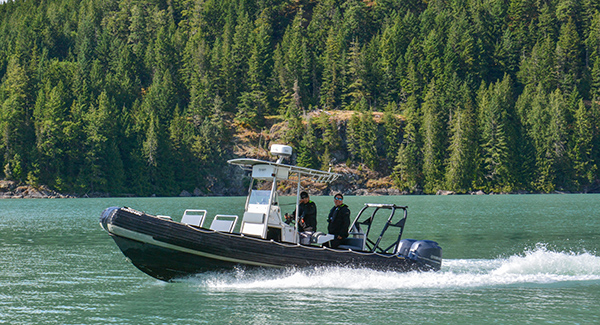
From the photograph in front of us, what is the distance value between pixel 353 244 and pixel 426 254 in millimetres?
2049

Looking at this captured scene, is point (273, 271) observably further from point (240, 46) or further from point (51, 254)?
point (240, 46)

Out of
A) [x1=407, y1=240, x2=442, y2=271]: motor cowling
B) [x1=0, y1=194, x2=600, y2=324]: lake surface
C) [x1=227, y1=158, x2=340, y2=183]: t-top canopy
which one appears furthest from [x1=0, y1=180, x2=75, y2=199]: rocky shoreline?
[x1=407, y1=240, x2=442, y2=271]: motor cowling

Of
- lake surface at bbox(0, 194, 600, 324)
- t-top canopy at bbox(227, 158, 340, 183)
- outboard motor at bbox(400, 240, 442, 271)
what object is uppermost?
t-top canopy at bbox(227, 158, 340, 183)

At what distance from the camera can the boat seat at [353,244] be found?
17442 mm

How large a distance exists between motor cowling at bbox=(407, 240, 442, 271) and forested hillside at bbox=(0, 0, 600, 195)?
85.5m

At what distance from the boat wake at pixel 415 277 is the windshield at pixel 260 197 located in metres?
1.78

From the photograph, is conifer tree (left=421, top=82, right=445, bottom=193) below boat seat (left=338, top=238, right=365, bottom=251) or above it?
above

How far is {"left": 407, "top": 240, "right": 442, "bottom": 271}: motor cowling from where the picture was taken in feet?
58.1

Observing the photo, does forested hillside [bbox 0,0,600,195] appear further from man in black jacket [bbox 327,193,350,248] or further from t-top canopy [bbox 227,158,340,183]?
man in black jacket [bbox 327,193,350,248]

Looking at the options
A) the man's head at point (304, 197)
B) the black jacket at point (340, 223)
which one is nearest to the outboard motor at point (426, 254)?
the black jacket at point (340, 223)

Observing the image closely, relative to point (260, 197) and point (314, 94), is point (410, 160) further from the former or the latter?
point (260, 197)

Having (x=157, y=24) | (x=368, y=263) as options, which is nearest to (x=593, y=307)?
(x=368, y=263)

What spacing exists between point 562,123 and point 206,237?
11095 centimetres

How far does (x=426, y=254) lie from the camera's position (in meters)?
17.8
